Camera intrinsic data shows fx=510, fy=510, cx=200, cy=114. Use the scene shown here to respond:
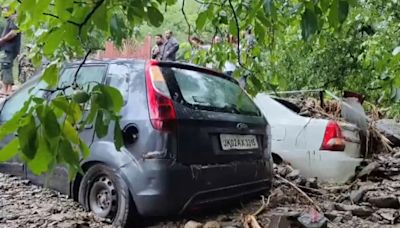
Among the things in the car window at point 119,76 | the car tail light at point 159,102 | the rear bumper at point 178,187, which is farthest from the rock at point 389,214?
the car window at point 119,76

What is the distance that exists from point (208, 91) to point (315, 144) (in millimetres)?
2355

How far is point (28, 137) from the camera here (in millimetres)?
1670

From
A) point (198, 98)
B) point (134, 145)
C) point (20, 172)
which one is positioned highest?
point (198, 98)

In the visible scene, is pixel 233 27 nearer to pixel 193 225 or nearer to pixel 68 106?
pixel 193 225

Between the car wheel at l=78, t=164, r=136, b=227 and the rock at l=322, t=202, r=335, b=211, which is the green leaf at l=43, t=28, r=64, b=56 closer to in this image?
the car wheel at l=78, t=164, r=136, b=227

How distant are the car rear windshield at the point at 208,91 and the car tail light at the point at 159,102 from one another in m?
0.12

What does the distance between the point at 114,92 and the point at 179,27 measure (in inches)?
562

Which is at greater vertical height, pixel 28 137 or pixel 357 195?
pixel 28 137

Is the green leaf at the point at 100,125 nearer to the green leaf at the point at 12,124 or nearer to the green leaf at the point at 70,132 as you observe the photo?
the green leaf at the point at 70,132

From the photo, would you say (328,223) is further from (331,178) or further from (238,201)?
(331,178)

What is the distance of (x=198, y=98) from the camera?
449cm

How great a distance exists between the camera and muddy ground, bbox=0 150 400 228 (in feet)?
14.2

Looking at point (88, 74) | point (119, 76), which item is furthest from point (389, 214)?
point (88, 74)

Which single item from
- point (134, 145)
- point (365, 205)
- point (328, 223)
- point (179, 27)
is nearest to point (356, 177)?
point (365, 205)
